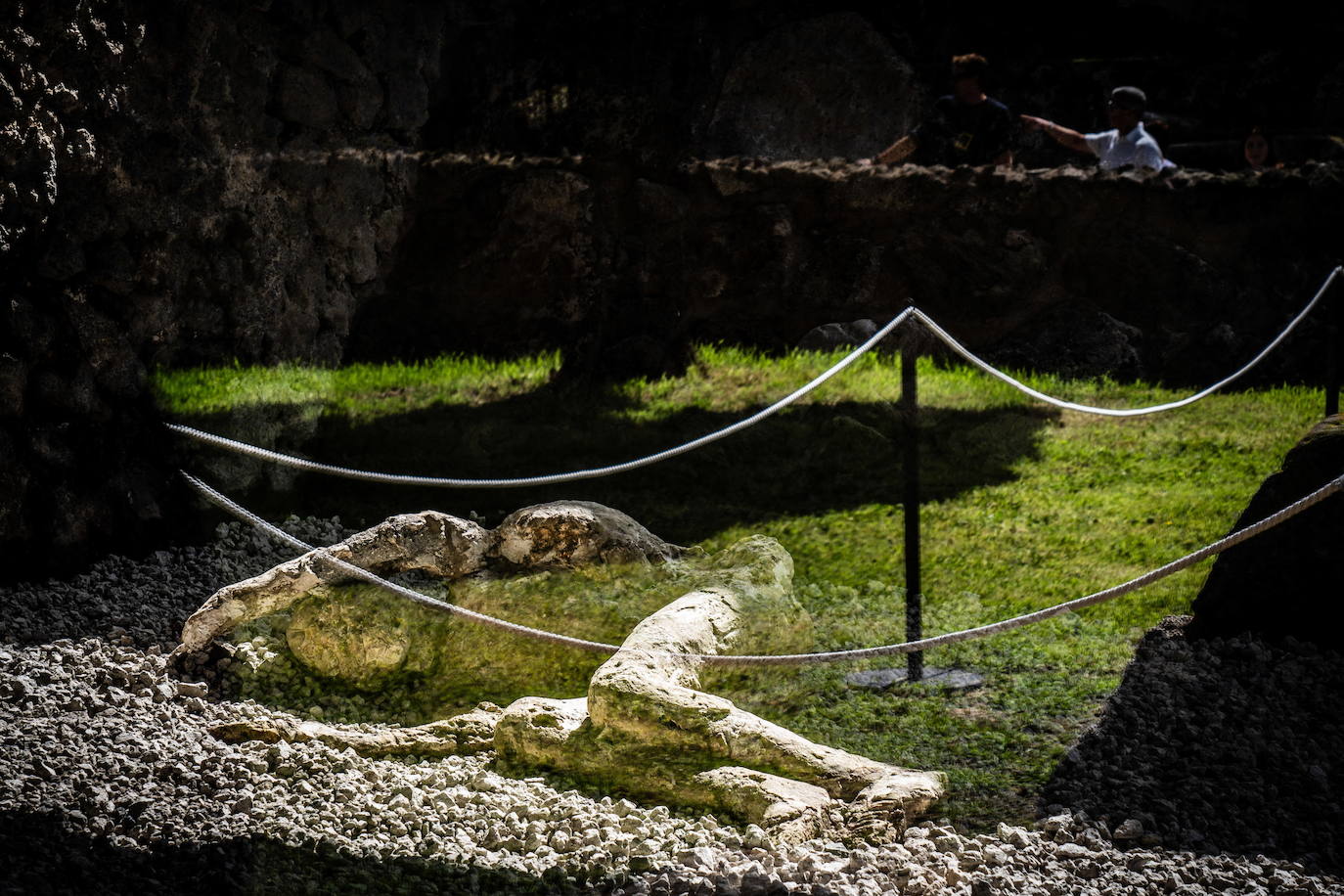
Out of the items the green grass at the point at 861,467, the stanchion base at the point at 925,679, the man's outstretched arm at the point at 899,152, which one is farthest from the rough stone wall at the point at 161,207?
the stanchion base at the point at 925,679

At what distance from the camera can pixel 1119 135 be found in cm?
514

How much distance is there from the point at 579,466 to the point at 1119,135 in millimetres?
2739

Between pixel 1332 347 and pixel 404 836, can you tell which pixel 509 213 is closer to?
pixel 404 836

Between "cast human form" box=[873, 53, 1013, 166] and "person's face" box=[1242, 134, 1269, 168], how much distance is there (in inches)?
39.7

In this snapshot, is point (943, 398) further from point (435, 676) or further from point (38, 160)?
point (38, 160)

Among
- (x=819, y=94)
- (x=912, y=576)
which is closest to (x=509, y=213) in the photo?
(x=819, y=94)

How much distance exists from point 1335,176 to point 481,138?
322cm

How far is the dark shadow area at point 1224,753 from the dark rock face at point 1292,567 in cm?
5

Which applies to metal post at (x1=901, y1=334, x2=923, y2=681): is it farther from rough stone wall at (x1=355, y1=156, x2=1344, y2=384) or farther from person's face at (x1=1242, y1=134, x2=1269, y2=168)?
person's face at (x1=1242, y1=134, x2=1269, y2=168)

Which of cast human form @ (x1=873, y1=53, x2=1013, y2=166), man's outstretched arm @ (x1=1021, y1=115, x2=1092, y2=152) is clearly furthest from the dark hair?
man's outstretched arm @ (x1=1021, y1=115, x2=1092, y2=152)

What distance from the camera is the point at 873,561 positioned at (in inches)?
162

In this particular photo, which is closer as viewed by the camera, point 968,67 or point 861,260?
point 861,260

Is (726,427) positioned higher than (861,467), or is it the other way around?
(726,427)

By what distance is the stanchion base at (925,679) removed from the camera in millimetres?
3375
